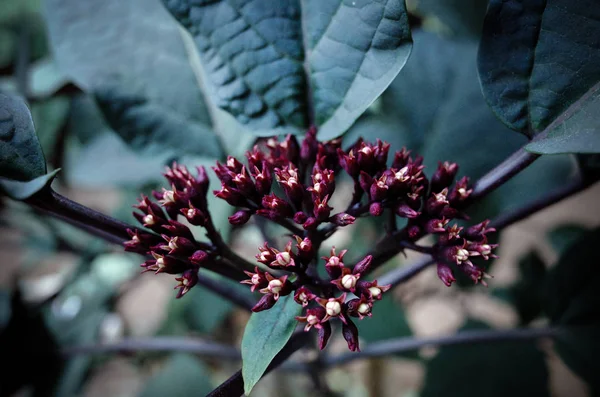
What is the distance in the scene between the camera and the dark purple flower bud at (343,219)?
0.42 meters

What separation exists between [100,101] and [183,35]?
0.46ft

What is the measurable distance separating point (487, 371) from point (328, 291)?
2.06 ft

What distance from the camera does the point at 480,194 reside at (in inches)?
17.9

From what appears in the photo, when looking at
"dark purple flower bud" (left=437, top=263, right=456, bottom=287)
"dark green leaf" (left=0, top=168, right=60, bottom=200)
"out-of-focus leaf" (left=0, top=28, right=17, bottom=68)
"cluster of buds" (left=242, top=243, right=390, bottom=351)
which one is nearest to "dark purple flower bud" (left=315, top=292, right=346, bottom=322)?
"cluster of buds" (left=242, top=243, right=390, bottom=351)

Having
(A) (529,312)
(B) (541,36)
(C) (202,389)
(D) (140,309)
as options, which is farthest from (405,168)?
(D) (140,309)

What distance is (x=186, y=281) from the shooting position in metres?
0.42

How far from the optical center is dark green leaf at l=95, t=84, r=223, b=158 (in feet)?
2.10

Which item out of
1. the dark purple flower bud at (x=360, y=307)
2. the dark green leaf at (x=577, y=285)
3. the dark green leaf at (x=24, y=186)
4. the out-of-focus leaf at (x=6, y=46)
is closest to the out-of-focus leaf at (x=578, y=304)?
the dark green leaf at (x=577, y=285)

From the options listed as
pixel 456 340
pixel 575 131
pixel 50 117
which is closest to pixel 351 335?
pixel 575 131

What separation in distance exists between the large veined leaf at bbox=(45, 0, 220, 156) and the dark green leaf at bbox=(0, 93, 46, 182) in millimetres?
244

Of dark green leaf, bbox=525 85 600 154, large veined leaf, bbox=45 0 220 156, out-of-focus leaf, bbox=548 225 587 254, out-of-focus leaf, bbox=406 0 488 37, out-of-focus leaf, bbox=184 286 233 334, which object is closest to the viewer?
dark green leaf, bbox=525 85 600 154

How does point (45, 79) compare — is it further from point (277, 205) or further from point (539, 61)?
point (539, 61)

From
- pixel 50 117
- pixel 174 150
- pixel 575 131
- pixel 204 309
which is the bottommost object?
pixel 204 309

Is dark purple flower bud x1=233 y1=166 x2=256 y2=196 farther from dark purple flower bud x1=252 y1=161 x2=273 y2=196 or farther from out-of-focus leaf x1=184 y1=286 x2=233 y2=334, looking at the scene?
out-of-focus leaf x1=184 y1=286 x2=233 y2=334
